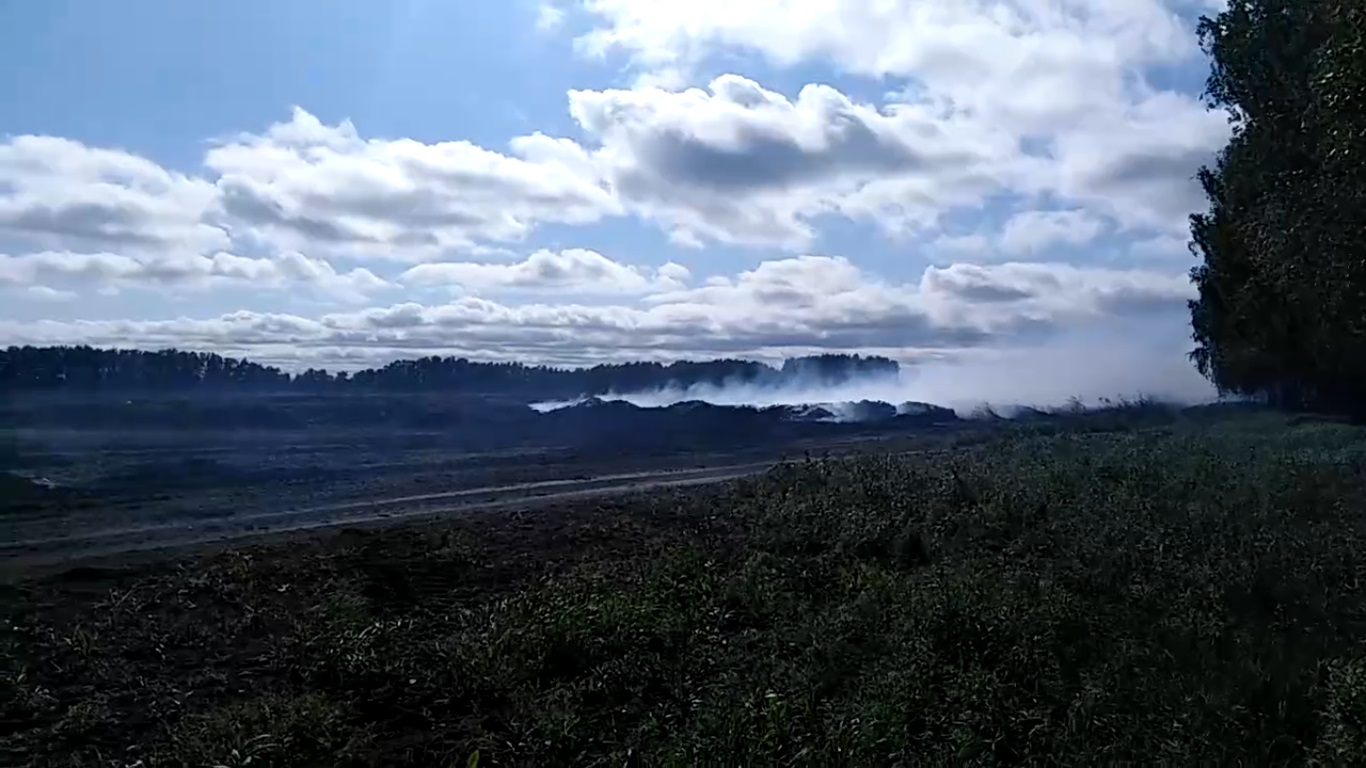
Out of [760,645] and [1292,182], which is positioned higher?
[1292,182]

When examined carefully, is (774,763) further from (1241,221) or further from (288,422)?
(288,422)

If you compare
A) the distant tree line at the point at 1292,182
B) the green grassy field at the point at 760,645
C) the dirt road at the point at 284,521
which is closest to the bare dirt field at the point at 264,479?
the dirt road at the point at 284,521

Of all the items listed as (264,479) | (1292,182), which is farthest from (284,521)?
(1292,182)

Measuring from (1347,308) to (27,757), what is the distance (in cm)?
1729

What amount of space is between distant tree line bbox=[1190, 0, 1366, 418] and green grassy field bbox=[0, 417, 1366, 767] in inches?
133

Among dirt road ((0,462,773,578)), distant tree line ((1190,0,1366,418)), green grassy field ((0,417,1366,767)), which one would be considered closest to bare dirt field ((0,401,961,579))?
dirt road ((0,462,773,578))

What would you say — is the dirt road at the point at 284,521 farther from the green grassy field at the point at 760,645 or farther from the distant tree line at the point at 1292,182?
the distant tree line at the point at 1292,182

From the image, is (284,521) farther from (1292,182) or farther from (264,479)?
(1292,182)

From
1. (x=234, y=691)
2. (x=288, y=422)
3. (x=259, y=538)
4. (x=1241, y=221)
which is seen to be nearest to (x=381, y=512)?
(x=259, y=538)

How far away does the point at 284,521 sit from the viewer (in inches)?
816

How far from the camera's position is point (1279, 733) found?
7.02 m

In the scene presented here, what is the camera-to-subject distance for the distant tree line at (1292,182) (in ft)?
38.9

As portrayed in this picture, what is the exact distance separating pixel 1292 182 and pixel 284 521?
17.3 meters

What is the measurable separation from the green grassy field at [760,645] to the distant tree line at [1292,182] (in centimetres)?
337
